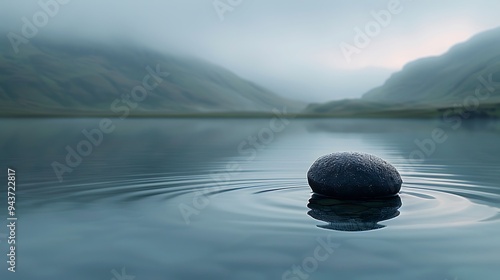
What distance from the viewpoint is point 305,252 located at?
11.1 metres

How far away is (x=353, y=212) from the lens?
49.4ft

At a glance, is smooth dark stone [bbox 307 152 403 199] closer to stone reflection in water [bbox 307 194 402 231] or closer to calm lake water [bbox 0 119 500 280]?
stone reflection in water [bbox 307 194 402 231]

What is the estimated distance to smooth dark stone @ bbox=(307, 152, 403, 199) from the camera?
16.8m

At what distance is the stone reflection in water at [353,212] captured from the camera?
13.4 meters

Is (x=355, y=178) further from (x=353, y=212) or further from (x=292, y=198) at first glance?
(x=292, y=198)

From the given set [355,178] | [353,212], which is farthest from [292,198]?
[353,212]

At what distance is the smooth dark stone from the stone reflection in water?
26cm

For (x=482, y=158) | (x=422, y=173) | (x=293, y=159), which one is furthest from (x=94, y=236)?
(x=482, y=158)

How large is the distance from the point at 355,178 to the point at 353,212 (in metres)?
1.96

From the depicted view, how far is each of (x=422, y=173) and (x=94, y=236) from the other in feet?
54.8

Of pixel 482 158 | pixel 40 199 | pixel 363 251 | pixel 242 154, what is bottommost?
pixel 363 251

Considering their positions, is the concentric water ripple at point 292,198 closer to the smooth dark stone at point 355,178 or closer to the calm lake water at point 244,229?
the calm lake water at point 244,229

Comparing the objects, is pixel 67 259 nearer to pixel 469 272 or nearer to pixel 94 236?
pixel 94 236

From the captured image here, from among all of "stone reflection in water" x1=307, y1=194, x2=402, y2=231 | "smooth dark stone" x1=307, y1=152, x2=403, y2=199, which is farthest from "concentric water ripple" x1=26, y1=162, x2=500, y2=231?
"smooth dark stone" x1=307, y1=152, x2=403, y2=199
